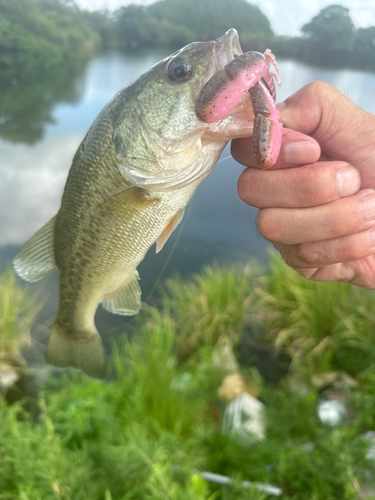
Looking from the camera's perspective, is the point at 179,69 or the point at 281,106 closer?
the point at 179,69

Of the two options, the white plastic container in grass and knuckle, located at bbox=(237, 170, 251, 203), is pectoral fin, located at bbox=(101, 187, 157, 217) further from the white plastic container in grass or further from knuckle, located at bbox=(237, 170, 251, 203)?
the white plastic container in grass

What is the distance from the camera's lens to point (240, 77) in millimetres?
453

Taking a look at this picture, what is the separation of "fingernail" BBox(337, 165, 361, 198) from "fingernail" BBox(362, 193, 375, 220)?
3 cm

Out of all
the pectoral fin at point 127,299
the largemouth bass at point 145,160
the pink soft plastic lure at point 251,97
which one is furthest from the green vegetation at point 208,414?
the pink soft plastic lure at point 251,97

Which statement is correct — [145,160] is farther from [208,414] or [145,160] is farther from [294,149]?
[208,414]

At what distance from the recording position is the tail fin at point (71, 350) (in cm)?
106

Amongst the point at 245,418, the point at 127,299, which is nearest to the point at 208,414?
the point at 245,418

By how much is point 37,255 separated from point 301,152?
0.71m

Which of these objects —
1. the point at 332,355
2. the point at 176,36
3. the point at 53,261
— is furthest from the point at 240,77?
the point at 332,355

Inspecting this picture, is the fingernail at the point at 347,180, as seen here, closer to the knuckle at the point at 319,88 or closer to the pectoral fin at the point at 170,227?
the knuckle at the point at 319,88

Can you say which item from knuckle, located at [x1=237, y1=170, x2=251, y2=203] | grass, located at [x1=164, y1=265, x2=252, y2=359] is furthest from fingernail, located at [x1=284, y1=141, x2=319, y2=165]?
grass, located at [x1=164, y1=265, x2=252, y2=359]

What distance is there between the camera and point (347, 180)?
0.73 metres

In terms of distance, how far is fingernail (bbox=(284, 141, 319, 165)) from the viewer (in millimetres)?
701

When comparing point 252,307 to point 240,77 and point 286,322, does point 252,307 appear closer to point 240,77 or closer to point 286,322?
point 286,322
